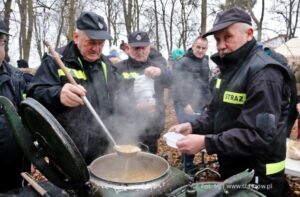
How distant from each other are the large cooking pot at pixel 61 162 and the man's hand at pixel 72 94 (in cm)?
45

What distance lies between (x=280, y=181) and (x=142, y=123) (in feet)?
5.87

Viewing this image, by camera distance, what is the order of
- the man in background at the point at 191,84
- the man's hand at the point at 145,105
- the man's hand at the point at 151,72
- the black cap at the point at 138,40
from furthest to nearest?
the man in background at the point at 191,84
the black cap at the point at 138,40
the man's hand at the point at 151,72
the man's hand at the point at 145,105

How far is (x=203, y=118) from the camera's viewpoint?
2777mm

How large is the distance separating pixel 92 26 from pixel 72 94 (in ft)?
2.66

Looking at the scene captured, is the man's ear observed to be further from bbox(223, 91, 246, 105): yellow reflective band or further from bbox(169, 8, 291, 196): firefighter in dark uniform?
bbox(223, 91, 246, 105): yellow reflective band

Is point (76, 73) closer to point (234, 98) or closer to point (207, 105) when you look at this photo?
point (207, 105)

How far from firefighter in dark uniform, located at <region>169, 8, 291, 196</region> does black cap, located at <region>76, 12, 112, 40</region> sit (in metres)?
0.97

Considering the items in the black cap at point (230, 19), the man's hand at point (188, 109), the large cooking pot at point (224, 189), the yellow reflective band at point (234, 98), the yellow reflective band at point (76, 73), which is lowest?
the man's hand at point (188, 109)

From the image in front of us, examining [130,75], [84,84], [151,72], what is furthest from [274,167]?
[130,75]

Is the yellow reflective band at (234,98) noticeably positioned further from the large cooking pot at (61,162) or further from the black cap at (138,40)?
the black cap at (138,40)

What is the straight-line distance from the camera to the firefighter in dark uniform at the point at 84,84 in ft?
8.67

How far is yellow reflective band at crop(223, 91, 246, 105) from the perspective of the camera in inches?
85.1

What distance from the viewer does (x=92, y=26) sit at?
279 centimetres

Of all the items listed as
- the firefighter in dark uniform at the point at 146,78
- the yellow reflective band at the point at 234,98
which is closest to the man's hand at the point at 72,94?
the yellow reflective band at the point at 234,98
